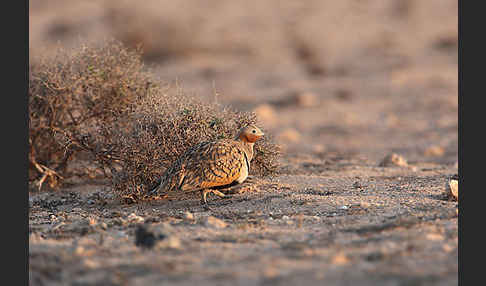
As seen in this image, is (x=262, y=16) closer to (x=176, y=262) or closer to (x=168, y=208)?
(x=168, y=208)

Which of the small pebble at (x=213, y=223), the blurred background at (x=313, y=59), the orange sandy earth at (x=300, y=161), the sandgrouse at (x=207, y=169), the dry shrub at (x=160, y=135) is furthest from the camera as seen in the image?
the blurred background at (x=313, y=59)

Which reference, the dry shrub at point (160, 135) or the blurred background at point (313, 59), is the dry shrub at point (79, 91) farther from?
the blurred background at point (313, 59)

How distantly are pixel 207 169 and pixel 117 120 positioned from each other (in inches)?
77.5

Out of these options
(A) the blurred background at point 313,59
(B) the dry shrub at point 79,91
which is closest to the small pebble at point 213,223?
(B) the dry shrub at point 79,91

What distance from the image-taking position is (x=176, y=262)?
4094 mm

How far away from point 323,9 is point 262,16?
9.22ft

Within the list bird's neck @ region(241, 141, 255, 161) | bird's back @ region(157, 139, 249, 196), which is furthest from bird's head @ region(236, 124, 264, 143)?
bird's back @ region(157, 139, 249, 196)

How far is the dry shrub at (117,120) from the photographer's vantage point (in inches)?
257

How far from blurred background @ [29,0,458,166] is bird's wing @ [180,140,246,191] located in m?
4.10

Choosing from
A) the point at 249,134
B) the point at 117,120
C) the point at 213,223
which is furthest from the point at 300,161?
the point at 213,223

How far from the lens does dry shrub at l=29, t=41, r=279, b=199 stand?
257 inches

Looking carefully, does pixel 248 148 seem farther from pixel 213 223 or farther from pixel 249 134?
pixel 213 223

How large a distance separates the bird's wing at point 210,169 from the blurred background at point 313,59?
4104mm

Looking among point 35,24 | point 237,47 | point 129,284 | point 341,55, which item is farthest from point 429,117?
point 35,24
